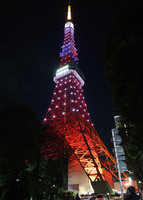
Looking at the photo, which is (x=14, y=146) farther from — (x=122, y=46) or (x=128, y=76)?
(x=122, y=46)

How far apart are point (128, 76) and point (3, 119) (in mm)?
5880

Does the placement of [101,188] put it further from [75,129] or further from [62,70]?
[62,70]

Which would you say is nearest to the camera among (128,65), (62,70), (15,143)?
(128,65)

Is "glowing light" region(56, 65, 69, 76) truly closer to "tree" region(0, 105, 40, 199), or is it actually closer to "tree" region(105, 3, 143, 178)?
"tree" region(0, 105, 40, 199)

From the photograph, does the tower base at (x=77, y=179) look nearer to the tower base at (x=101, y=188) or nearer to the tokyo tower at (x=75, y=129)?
the tokyo tower at (x=75, y=129)

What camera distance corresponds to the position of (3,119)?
7352 millimetres

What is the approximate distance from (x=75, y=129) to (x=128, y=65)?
835 inches

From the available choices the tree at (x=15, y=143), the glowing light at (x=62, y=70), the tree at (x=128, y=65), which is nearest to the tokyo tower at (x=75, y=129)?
the glowing light at (x=62, y=70)

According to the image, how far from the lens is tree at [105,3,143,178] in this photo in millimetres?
5344

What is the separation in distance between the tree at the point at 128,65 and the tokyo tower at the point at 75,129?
963 centimetres

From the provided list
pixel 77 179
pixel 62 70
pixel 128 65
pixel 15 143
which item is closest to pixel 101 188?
pixel 77 179

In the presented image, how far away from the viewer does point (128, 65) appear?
5.44 metres

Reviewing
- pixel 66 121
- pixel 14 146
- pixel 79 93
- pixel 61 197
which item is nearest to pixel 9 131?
pixel 14 146

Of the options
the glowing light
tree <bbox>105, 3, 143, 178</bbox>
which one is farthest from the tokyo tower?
tree <bbox>105, 3, 143, 178</bbox>
